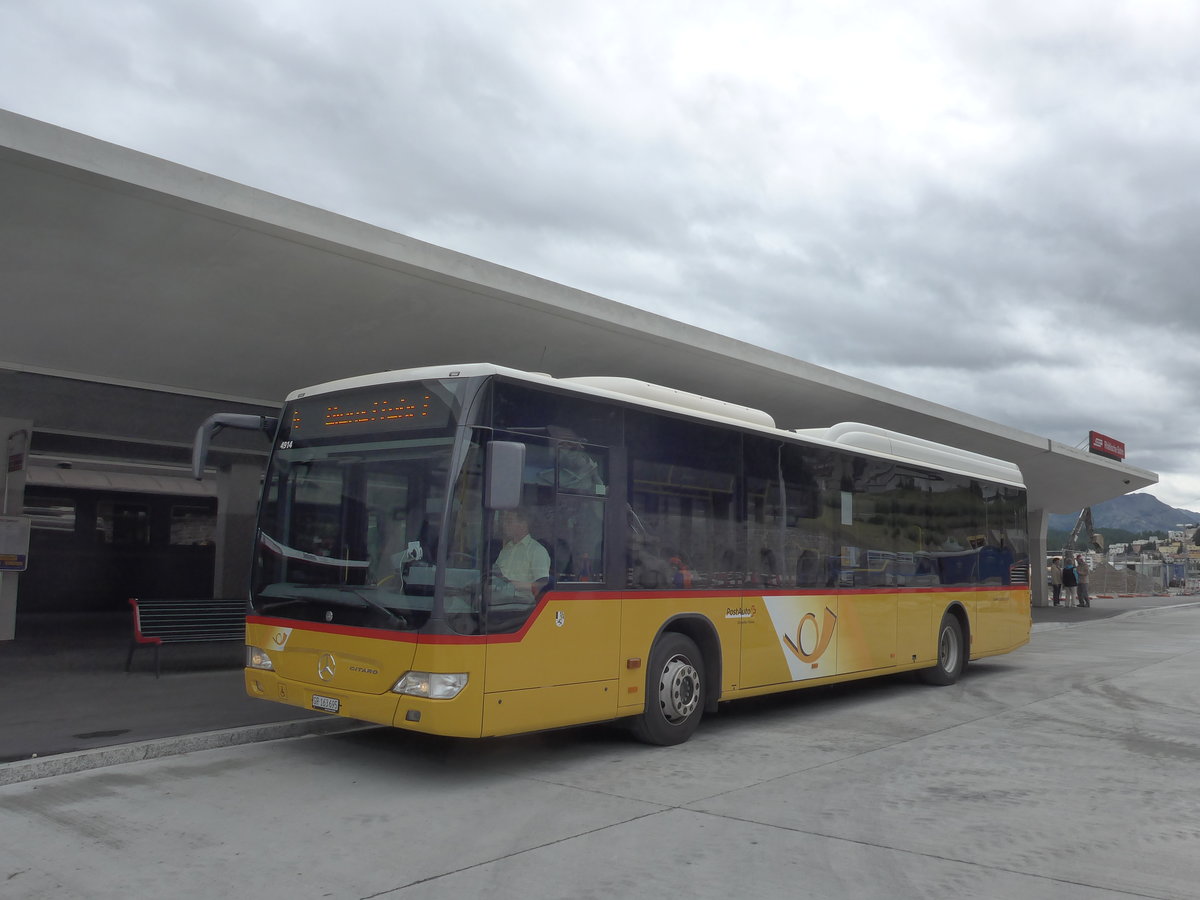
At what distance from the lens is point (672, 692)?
841 cm

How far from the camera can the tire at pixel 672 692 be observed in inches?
323

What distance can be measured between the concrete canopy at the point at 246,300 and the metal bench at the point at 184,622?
341 cm

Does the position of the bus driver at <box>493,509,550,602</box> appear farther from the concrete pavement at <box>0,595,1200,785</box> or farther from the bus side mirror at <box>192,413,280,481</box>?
the concrete pavement at <box>0,595,1200,785</box>

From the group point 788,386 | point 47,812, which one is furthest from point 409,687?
point 788,386

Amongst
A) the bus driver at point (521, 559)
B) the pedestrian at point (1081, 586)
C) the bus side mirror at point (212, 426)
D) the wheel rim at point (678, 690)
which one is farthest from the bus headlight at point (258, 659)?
the pedestrian at point (1081, 586)

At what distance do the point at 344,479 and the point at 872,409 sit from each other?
15.8m

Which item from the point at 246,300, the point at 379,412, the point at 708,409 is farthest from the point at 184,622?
the point at 708,409

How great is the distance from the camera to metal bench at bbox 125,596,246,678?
11539mm

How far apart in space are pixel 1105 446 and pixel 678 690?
3311 cm

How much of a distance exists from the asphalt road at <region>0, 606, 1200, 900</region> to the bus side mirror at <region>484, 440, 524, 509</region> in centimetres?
197

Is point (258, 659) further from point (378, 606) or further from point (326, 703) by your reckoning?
point (378, 606)

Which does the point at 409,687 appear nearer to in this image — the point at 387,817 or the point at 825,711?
the point at 387,817

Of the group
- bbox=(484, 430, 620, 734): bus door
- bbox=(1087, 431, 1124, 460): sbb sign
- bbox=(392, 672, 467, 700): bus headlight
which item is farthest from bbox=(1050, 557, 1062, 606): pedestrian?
bbox=(392, 672, 467, 700): bus headlight

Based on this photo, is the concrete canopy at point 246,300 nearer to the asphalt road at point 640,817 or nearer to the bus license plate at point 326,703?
the bus license plate at point 326,703
